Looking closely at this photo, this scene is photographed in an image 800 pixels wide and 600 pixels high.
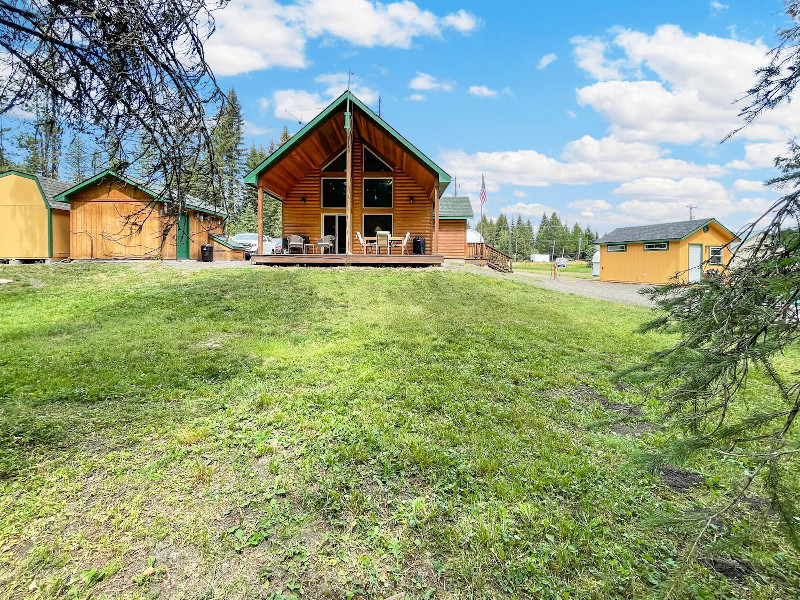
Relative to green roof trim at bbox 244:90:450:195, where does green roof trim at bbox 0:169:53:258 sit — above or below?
below

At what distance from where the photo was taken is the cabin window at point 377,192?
56.6 ft

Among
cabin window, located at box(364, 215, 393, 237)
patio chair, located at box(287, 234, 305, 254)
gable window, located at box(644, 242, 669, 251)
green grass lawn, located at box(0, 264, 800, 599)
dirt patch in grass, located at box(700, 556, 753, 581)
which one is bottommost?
dirt patch in grass, located at box(700, 556, 753, 581)

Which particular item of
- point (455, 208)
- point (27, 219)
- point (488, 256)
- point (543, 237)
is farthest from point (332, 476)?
point (543, 237)

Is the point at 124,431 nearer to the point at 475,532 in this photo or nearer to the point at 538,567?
the point at 475,532

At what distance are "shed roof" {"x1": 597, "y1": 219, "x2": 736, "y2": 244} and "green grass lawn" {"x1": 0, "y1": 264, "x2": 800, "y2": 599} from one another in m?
18.8

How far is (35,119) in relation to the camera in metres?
3.32

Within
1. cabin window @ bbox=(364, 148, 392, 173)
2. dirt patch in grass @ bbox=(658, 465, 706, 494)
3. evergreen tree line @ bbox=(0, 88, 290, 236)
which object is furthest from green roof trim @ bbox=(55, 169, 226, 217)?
cabin window @ bbox=(364, 148, 392, 173)

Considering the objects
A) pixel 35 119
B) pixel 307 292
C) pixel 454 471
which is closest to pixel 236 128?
pixel 35 119

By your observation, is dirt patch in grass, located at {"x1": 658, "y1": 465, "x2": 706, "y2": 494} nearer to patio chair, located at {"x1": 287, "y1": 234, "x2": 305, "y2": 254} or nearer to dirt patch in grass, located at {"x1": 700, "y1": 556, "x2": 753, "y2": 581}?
dirt patch in grass, located at {"x1": 700, "y1": 556, "x2": 753, "y2": 581}

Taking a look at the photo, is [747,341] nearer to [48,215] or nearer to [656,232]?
[48,215]

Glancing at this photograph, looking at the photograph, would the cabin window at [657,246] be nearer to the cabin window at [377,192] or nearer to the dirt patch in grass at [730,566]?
the cabin window at [377,192]

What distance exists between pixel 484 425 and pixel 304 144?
45.6ft

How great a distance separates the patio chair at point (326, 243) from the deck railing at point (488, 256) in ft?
30.0

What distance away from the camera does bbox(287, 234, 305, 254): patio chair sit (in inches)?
610
